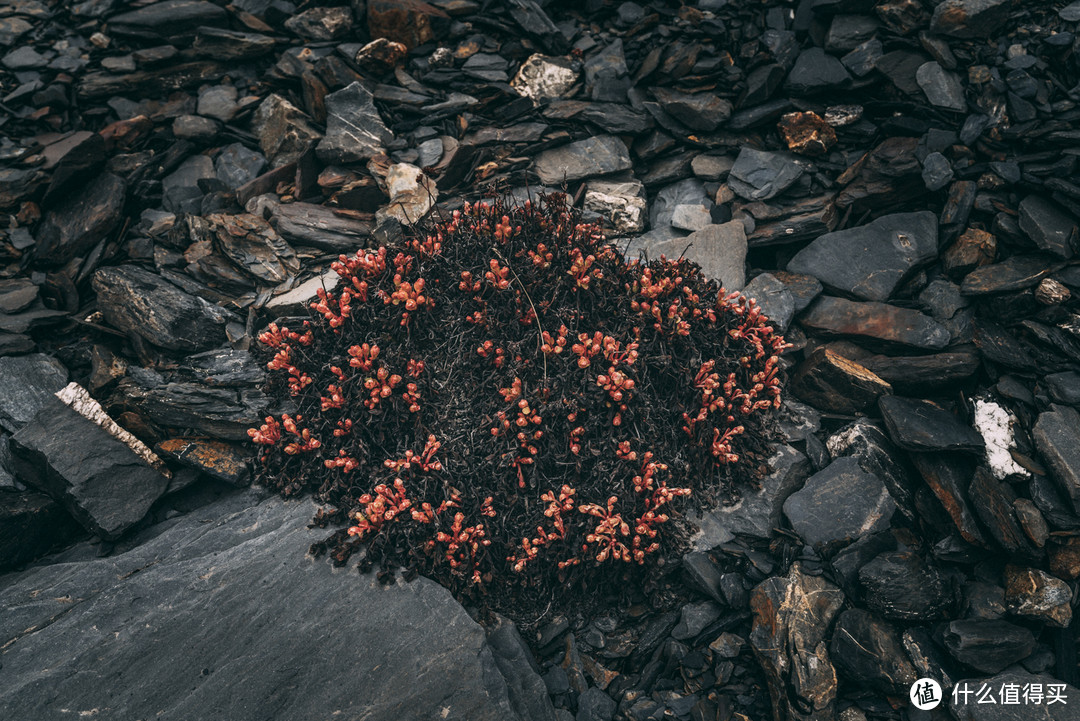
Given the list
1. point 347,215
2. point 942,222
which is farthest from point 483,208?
point 942,222

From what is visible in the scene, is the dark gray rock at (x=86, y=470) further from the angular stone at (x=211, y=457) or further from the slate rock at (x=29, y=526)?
the angular stone at (x=211, y=457)

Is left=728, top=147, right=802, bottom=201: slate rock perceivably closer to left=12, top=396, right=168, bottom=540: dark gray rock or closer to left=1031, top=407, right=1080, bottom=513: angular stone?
left=1031, top=407, right=1080, bottom=513: angular stone

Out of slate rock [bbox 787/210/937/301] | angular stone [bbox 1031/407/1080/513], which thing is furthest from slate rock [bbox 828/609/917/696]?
slate rock [bbox 787/210/937/301]

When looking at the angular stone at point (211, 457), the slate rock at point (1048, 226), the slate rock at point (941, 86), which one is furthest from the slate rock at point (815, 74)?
the angular stone at point (211, 457)

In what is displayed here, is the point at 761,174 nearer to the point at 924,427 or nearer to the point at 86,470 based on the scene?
the point at 924,427

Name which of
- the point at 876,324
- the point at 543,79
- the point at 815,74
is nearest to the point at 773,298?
the point at 876,324
